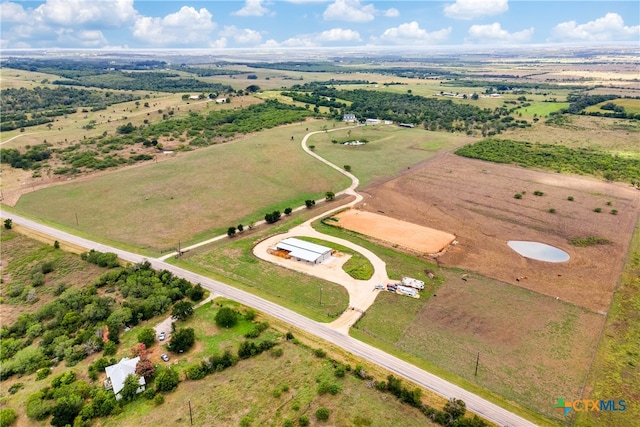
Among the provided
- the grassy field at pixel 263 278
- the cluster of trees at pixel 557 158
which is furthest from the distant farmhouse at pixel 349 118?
the grassy field at pixel 263 278

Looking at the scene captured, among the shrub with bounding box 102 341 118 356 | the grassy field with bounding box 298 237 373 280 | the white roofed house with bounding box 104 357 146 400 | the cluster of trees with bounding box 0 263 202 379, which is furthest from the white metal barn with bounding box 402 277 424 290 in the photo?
the shrub with bounding box 102 341 118 356

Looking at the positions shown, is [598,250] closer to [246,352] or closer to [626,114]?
[246,352]

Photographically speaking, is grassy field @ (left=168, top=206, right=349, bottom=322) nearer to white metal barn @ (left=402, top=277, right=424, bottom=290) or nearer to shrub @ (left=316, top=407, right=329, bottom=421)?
white metal barn @ (left=402, top=277, right=424, bottom=290)

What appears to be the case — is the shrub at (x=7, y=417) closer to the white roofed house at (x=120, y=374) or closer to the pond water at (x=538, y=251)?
the white roofed house at (x=120, y=374)

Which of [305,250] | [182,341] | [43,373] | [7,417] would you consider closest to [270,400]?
[182,341]

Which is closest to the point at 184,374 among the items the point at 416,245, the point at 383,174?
the point at 416,245

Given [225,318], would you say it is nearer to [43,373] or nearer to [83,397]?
[83,397]
